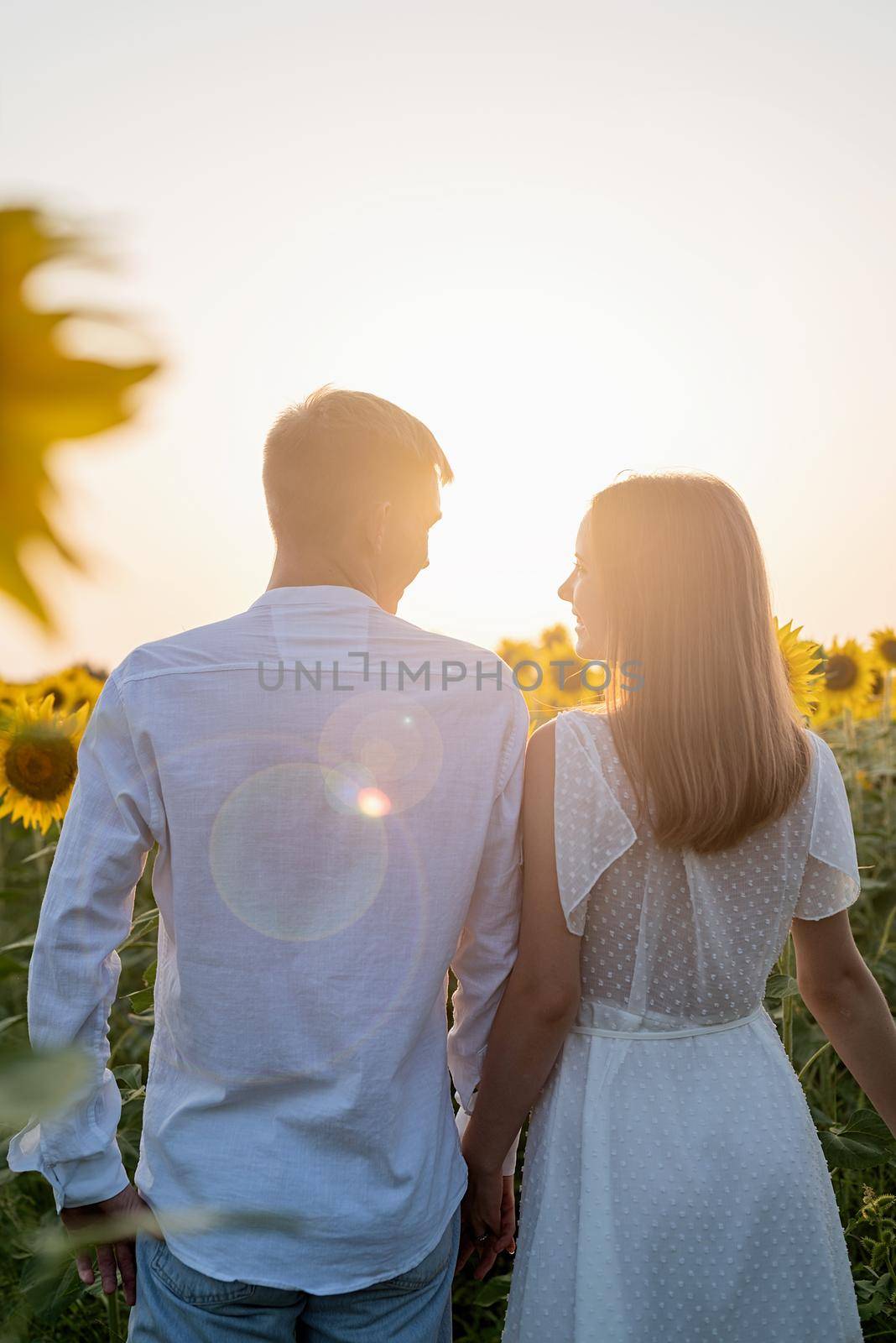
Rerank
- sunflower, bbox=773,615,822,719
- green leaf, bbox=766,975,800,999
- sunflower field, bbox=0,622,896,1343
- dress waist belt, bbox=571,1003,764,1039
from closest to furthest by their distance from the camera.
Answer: sunflower field, bbox=0,622,896,1343 < dress waist belt, bbox=571,1003,764,1039 < green leaf, bbox=766,975,800,999 < sunflower, bbox=773,615,822,719

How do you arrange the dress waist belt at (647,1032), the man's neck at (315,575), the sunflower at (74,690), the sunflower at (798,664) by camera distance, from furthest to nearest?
the sunflower at (74,690) → the sunflower at (798,664) → the dress waist belt at (647,1032) → the man's neck at (315,575)

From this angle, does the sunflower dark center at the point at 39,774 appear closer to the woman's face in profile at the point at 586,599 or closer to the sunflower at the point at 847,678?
the woman's face in profile at the point at 586,599

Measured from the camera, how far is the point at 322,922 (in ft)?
4.25

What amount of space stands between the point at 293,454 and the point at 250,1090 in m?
0.89

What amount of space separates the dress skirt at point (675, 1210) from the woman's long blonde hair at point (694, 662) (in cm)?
39

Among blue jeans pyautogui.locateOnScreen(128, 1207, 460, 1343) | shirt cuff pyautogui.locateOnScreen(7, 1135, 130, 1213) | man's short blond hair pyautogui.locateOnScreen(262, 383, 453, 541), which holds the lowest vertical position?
blue jeans pyautogui.locateOnScreen(128, 1207, 460, 1343)

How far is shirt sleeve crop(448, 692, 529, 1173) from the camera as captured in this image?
4.89 feet

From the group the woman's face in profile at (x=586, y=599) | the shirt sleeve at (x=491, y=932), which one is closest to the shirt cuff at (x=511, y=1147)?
the shirt sleeve at (x=491, y=932)

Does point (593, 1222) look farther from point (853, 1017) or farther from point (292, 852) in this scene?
point (292, 852)

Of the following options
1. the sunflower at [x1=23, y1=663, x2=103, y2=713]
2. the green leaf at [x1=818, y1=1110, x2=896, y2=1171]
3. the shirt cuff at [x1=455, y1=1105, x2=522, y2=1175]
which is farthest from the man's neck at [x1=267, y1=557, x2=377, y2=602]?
the sunflower at [x1=23, y1=663, x2=103, y2=713]

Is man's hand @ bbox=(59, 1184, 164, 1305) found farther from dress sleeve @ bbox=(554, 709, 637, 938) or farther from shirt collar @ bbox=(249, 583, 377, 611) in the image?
shirt collar @ bbox=(249, 583, 377, 611)

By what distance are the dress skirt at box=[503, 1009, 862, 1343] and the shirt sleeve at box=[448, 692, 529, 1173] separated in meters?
0.15

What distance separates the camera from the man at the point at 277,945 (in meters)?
1.27

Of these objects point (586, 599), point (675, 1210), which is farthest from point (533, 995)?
point (586, 599)
